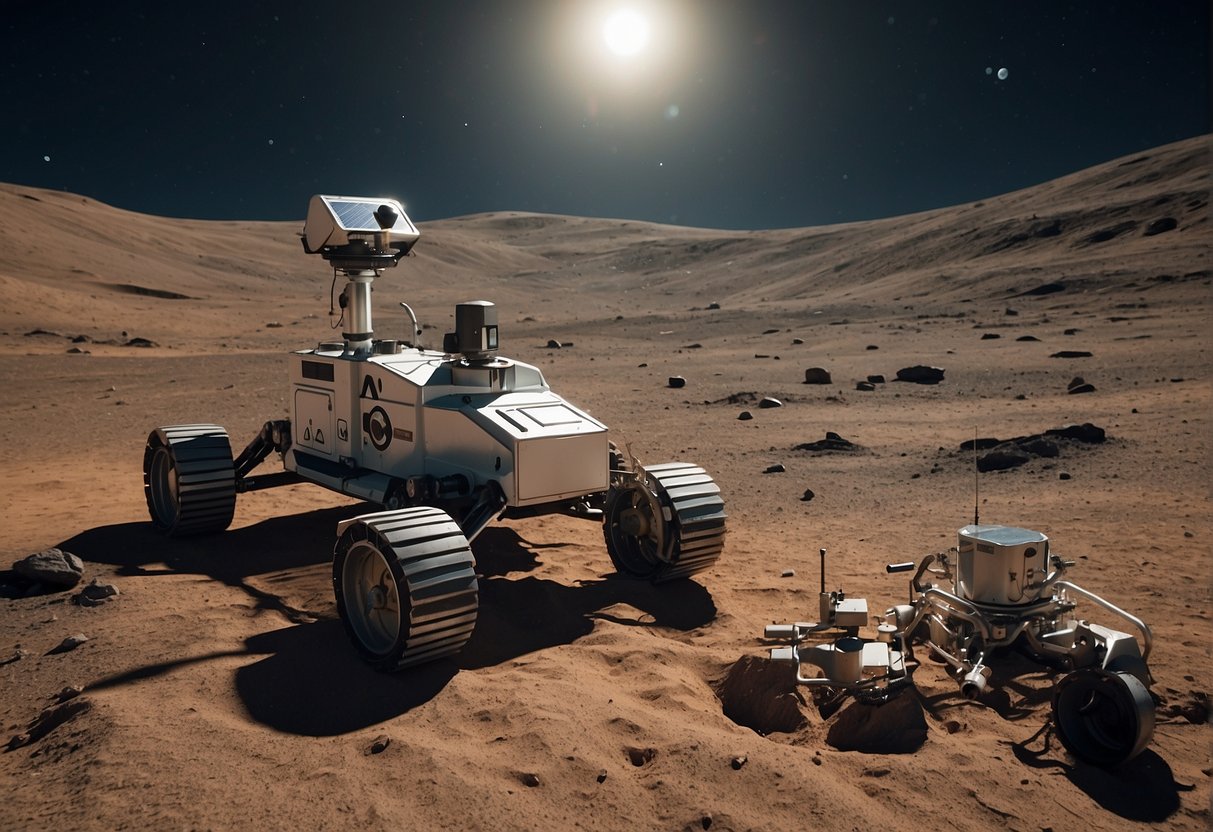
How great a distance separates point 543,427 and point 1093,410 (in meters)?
9.83

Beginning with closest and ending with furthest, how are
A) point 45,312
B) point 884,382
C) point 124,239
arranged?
point 884,382 → point 45,312 → point 124,239

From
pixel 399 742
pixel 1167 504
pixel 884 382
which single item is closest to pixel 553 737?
pixel 399 742

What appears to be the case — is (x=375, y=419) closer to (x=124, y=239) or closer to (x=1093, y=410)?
(x=1093, y=410)

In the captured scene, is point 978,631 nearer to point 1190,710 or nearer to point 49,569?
point 1190,710

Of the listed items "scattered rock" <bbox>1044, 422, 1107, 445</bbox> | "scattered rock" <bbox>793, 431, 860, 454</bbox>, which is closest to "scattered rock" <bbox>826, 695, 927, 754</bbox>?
"scattered rock" <bbox>793, 431, 860, 454</bbox>

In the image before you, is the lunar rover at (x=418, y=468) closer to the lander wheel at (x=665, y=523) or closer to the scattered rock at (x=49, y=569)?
the lander wheel at (x=665, y=523)

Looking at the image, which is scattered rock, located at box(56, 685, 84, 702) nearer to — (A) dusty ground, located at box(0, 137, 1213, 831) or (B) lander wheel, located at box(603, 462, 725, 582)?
(A) dusty ground, located at box(0, 137, 1213, 831)

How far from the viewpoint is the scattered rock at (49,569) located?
627cm

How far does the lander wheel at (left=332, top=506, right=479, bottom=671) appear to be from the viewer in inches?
188

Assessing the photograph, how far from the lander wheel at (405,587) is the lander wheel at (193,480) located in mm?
2695

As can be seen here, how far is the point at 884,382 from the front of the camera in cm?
1683

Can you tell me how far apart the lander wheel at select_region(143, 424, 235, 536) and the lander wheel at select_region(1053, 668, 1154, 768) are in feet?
20.3

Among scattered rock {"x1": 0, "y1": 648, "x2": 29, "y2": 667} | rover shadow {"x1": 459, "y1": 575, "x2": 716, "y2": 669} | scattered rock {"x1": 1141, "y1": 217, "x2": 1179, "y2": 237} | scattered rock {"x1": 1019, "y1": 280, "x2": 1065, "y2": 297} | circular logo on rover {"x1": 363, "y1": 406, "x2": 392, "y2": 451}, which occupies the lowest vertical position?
scattered rock {"x1": 0, "y1": 648, "x2": 29, "y2": 667}

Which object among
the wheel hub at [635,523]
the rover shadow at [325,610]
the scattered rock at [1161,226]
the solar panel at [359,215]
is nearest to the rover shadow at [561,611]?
the rover shadow at [325,610]
